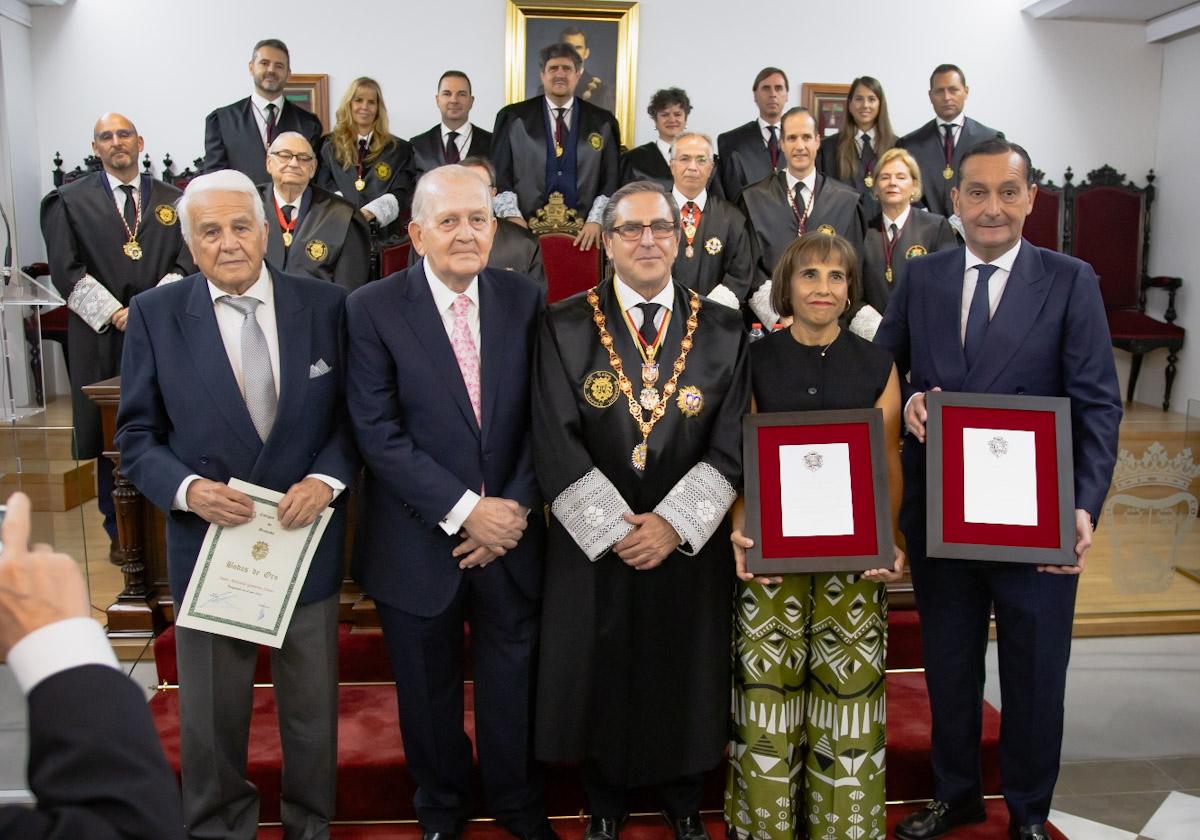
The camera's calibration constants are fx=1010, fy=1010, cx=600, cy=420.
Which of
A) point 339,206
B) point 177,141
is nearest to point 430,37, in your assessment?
point 177,141

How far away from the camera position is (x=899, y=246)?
4441 mm

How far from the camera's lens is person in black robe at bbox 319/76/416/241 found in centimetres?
551

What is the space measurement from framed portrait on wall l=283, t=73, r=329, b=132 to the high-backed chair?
211 inches

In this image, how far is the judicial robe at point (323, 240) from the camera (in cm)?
429

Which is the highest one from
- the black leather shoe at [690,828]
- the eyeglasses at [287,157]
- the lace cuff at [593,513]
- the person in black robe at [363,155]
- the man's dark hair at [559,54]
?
the man's dark hair at [559,54]

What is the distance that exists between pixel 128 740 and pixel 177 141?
22.4ft

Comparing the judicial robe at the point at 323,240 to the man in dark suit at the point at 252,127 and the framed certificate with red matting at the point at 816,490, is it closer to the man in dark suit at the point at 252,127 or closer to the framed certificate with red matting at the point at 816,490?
the man in dark suit at the point at 252,127

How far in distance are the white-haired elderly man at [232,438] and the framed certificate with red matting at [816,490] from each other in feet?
3.08

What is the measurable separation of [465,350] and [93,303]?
2911mm

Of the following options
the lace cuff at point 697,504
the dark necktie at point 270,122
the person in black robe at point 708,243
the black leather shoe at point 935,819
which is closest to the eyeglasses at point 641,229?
the lace cuff at point 697,504

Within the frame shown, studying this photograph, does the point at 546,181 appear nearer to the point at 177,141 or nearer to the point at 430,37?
the point at 430,37

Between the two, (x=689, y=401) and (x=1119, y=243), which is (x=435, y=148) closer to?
(x=689, y=401)

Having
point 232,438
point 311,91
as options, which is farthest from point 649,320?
point 311,91

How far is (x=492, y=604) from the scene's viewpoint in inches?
93.0
